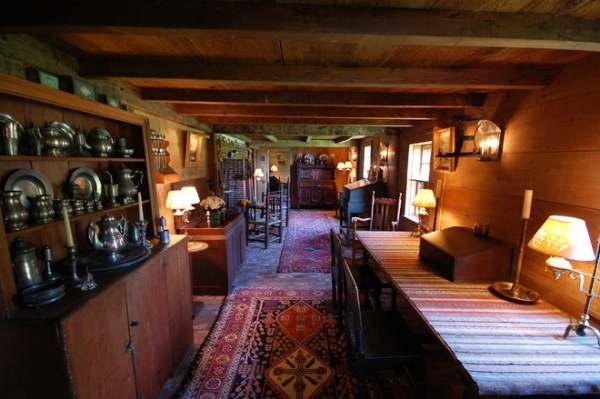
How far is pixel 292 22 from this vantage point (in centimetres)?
109

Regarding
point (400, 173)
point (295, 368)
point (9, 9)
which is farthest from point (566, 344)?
point (400, 173)

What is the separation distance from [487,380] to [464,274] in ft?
2.91

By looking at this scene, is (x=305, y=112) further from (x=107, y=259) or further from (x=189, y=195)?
(x=107, y=259)

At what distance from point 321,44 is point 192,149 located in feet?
8.37

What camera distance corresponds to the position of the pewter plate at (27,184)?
1244 mm

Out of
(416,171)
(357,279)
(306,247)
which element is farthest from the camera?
(306,247)

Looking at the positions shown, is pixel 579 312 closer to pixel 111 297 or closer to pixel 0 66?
pixel 111 297

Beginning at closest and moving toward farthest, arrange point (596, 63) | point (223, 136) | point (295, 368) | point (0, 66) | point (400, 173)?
point (0, 66) → point (596, 63) → point (295, 368) → point (400, 173) → point (223, 136)

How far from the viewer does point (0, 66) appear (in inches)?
47.8

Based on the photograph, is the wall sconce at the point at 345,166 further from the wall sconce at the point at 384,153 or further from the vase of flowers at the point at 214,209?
the vase of flowers at the point at 214,209

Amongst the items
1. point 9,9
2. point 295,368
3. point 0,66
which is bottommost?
point 295,368

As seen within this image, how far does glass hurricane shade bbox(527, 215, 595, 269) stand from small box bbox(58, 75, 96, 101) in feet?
9.06

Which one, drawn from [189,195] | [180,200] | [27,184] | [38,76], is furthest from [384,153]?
[27,184]

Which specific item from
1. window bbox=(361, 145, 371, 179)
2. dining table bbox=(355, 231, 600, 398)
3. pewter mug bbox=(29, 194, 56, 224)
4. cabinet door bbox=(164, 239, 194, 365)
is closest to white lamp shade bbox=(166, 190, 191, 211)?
cabinet door bbox=(164, 239, 194, 365)
